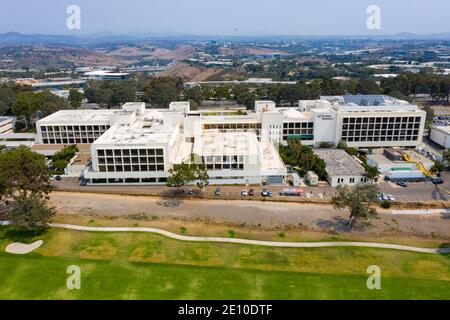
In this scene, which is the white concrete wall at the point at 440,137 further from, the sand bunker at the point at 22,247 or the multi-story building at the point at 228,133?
the sand bunker at the point at 22,247

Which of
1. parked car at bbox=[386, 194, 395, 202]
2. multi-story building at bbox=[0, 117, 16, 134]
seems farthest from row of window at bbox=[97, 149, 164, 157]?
multi-story building at bbox=[0, 117, 16, 134]

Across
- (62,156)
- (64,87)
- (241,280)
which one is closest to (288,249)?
(241,280)

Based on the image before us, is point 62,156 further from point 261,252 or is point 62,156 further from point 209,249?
point 261,252

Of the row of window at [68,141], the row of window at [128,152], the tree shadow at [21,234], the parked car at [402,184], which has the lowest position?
the tree shadow at [21,234]

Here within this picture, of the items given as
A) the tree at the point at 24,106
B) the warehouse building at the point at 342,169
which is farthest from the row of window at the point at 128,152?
the tree at the point at 24,106

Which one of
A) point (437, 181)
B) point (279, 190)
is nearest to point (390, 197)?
point (437, 181)

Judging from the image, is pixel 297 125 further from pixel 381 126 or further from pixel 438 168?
pixel 438 168

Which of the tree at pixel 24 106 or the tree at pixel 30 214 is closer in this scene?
the tree at pixel 30 214

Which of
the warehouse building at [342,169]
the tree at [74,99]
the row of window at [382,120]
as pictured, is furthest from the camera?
the tree at [74,99]
